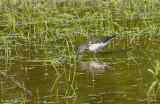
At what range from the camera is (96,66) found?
10617 millimetres

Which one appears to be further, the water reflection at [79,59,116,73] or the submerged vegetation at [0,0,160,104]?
the water reflection at [79,59,116,73]

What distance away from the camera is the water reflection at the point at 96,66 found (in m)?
10.1

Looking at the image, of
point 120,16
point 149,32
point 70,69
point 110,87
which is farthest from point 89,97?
point 120,16

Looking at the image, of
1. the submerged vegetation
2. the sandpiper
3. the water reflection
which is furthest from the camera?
the sandpiper

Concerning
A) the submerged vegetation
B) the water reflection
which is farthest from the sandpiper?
the water reflection

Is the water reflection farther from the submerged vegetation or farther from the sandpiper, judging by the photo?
the sandpiper

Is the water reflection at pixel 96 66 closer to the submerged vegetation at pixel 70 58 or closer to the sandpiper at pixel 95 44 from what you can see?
the submerged vegetation at pixel 70 58

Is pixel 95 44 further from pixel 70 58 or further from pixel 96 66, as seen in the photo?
Result: pixel 96 66

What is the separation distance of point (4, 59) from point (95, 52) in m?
2.69

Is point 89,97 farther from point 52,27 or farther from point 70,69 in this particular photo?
point 52,27

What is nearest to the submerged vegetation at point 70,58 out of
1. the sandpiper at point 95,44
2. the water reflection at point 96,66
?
the water reflection at point 96,66

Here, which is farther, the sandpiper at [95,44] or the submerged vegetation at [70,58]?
the sandpiper at [95,44]

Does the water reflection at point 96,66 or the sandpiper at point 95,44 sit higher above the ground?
the sandpiper at point 95,44

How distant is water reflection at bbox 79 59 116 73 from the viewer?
10117mm
